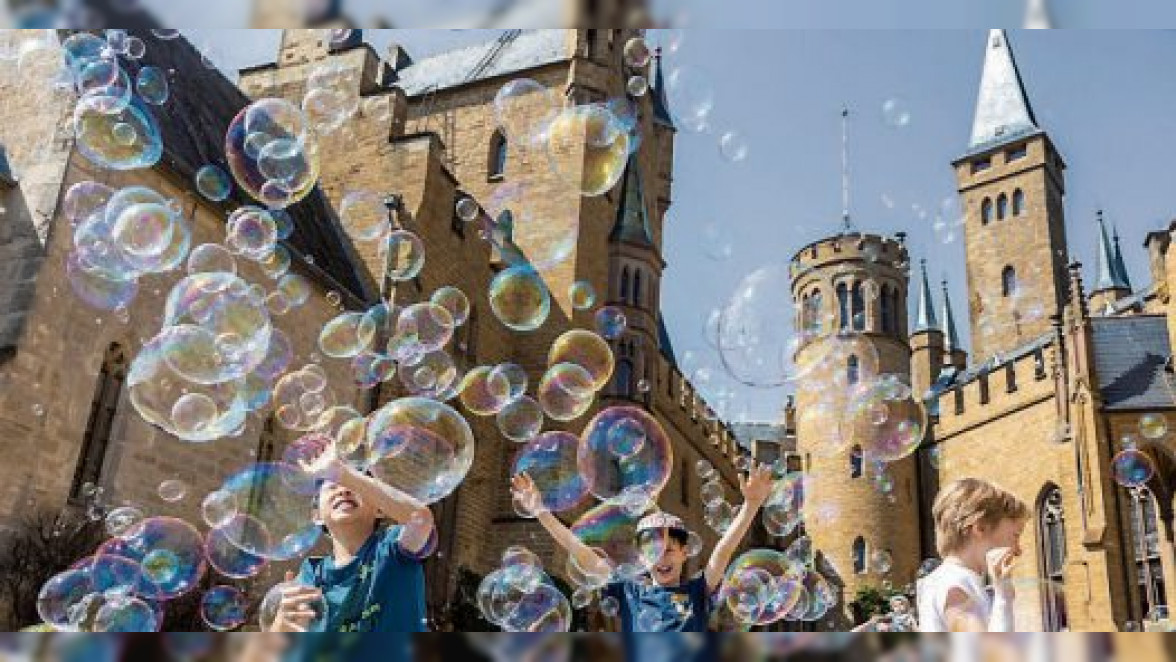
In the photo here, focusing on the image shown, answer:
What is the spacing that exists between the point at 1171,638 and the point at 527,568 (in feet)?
25.0

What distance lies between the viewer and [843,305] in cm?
4109

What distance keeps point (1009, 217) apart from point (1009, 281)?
123 inches

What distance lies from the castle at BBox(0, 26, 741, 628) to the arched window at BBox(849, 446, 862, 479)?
4.88 m

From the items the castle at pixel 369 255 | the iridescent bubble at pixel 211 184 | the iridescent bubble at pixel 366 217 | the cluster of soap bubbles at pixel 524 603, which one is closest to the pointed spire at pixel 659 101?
the castle at pixel 369 255

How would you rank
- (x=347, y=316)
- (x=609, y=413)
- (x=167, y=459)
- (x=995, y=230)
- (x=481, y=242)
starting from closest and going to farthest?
(x=609, y=413) → (x=167, y=459) → (x=347, y=316) → (x=481, y=242) → (x=995, y=230)

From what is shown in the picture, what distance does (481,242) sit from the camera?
72.7 ft

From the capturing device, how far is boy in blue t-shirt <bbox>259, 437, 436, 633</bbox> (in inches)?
109

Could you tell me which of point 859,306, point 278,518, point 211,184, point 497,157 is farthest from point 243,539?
point 859,306

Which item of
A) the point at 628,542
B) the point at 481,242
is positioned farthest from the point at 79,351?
the point at 481,242

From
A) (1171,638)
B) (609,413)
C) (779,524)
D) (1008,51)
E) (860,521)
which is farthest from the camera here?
(1008,51)

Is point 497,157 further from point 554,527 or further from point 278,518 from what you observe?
point 554,527

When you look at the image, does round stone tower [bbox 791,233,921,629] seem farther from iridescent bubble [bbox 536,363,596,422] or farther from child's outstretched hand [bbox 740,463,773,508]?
child's outstretched hand [bbox 740,463,773,508]

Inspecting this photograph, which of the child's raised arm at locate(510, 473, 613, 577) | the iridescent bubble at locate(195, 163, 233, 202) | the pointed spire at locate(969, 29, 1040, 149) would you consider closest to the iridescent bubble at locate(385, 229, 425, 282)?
the iridescent bubble at locate(195, 163, 233, 202)

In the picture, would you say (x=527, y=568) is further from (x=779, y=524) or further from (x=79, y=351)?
(x=79, y=351)
